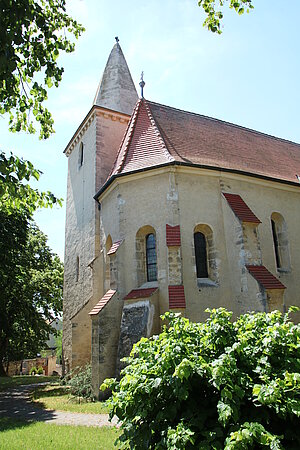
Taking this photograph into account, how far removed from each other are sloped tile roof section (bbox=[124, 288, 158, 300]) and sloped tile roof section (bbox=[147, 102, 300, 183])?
474 cm

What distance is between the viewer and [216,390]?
353cm

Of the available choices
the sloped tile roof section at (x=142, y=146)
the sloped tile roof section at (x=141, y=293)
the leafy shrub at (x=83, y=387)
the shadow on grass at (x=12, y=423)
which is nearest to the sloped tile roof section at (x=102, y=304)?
the sloped tile roof section at (x=141, y=293)

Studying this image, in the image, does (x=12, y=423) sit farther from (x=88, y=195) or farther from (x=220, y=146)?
(x=220, y=146)

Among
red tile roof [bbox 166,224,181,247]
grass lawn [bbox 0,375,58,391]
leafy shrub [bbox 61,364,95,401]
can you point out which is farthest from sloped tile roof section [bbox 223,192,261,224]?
grass lawn [bbox 0,375,58,391]

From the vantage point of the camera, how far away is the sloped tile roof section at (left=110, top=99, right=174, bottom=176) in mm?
13158

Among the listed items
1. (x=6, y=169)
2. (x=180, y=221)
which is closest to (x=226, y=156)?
(x=180, y=221)

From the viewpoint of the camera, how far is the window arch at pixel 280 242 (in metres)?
14.1

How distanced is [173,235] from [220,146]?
5754 mm

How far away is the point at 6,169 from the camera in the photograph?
193 inches

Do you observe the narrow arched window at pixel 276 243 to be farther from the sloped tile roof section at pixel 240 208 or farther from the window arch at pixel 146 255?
the window arch at pixel 146 255

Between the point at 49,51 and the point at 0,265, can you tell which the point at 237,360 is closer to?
the point at 49,51

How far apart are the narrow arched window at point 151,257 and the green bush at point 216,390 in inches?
331

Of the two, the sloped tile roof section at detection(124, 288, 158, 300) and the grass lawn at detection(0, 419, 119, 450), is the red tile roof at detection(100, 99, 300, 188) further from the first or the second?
the grass lawn at detection(0, 419, 119, 450)

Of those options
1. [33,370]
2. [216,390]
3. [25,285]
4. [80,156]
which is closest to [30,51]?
[216,390]
